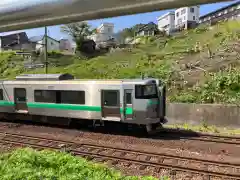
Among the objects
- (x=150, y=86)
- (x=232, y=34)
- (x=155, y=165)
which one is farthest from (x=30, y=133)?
(x=232, y=34)

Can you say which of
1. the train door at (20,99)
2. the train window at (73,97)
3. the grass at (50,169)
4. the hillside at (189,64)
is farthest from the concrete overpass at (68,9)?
the train door at (20,99)

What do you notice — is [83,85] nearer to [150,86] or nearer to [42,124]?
[150,86]

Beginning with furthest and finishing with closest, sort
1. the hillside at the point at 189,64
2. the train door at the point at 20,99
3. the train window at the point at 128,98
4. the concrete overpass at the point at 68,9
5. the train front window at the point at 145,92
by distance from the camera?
1. the hillside at the point at 189,64
2. the train door at the point at 20,99
3. the train window at the point at 128,98
4. the train front window at the point at 145,92
5. the concrete overpass at the point at 68,9

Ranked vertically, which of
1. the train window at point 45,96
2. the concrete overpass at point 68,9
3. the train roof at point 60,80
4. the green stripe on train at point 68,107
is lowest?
the green stripe on train at point 68,107

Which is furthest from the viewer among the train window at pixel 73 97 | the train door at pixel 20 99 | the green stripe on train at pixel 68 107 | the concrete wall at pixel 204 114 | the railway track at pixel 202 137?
the train door at pixel 20 99

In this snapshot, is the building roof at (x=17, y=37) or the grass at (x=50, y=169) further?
the building roof at (x=17, y=37)

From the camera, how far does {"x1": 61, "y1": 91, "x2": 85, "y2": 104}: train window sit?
16.4 m

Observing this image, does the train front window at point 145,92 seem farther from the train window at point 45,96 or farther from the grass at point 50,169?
the grass at point 50,169

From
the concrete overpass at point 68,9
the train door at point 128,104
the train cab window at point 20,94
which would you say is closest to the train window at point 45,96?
the train cab window at point 20,94

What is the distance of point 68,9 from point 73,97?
1548 centimetres

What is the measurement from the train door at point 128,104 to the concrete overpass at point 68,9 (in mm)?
13214

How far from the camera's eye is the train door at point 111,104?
50.1 ft

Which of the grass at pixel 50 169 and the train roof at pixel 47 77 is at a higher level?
the train roof at pixel 47 77

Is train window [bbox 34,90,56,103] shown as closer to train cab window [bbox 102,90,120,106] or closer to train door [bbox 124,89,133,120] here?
train cab window [bbox 102,90,120,106]
